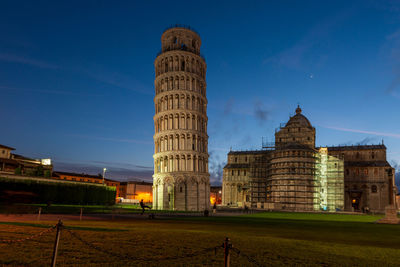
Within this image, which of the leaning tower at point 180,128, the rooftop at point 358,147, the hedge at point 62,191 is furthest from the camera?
the rooftop at point 358,147

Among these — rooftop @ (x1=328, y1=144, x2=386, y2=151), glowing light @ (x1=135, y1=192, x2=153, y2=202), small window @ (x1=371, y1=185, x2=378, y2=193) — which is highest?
rooftop @ (x1=328, y1=144, x2=386, y2=151)

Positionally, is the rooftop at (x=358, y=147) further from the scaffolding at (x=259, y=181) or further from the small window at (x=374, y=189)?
the scaffolding at (x=259, y=181)

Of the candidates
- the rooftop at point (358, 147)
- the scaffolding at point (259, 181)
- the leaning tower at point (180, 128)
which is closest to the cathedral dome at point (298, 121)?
the scaffolding at point (259, 181)

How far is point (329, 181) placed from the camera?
78188mm

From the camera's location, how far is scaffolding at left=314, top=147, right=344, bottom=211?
75438 mm

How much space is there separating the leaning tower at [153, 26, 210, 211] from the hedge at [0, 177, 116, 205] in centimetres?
1128

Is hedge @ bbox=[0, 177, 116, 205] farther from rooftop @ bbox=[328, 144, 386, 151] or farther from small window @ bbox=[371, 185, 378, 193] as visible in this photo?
small window @ bbox=[371, 185, 378, 193]

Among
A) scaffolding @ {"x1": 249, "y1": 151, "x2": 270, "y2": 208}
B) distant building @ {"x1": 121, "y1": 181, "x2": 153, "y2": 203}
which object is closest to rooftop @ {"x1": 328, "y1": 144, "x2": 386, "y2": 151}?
scaffolding @ {"x1": 249, "y1": 151, "x2": 270, "y2": 208}

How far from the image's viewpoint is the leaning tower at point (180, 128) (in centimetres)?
6197

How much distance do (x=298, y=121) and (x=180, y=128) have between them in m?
38.9

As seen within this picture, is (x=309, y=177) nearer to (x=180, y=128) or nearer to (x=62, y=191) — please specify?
(x=180, y=128)

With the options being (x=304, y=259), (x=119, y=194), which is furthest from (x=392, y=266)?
(x=119, y=194)

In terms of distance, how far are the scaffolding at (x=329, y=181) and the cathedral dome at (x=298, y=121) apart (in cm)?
995

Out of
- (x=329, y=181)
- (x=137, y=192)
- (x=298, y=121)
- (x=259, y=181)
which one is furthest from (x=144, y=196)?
(x=329, y=181)
